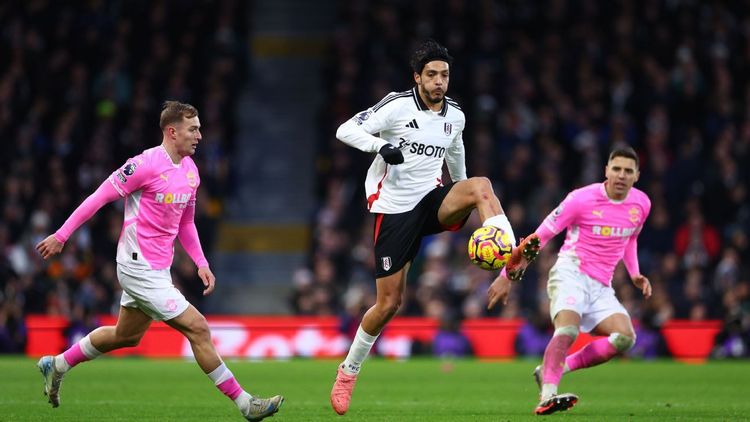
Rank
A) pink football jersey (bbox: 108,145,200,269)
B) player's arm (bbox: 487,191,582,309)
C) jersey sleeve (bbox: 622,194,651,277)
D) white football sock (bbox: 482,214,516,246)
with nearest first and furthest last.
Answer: white football sock (bbox: 482,214,516,246) < pink football jersey (bbox: 108,145,200,269) < player's arm (bbox: 487,191,582,309) < jersey sleeve (bbox: 622,194,651,277)

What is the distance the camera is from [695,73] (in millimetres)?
21859

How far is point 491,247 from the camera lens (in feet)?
28.9

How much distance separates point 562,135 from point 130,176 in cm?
1363

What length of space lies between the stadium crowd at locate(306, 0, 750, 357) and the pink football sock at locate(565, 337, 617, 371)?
7.24 meters

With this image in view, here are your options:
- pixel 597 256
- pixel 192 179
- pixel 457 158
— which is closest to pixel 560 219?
pixel 597 256

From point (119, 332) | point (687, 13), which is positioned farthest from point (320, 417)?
point (687, 13)

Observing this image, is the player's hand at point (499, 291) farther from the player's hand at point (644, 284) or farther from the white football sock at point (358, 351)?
the player's hand at point (644, 284)

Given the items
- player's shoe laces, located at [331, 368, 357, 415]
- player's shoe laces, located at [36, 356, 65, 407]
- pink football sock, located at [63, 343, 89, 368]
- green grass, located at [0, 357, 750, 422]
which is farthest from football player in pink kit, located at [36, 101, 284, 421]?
player's shoe laces, located at [331, 368, 357, 415]

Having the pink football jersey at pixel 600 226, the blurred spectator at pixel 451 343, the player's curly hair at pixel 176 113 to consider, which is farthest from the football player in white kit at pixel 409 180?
the blurred spectator at pixel 451 343

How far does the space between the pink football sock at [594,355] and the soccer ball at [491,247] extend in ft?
7.45

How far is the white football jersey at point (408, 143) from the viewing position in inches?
378

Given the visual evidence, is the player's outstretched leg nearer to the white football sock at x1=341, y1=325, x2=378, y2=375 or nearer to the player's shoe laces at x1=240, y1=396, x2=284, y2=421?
the player's shoe laces at x1=240, y1=396, x2=284, y2=421

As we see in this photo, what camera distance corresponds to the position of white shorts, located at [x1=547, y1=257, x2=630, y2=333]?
10859mm

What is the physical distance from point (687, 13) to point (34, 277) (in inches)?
493
